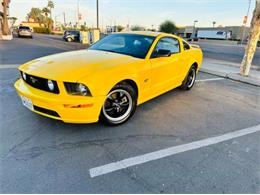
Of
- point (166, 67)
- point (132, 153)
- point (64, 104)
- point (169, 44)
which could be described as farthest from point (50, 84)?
point (169, 44)

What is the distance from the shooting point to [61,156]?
7.95ft

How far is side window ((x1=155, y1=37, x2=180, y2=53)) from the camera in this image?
3.93 m

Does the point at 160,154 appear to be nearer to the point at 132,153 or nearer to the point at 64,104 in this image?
the point at 132,153

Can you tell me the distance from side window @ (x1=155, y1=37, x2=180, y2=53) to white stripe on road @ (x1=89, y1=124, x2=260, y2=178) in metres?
1.93

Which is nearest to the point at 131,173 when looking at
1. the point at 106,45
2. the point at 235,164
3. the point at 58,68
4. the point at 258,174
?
the point at 235,164

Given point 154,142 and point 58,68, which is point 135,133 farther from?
point 58,68

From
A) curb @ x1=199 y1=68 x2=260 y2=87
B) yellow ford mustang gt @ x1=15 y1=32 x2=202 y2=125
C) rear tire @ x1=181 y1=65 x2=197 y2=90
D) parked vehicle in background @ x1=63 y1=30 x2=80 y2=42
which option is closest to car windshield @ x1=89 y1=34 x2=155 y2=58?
yellow ford mustang gt @ x1=15 y1=32 x2=202 y2=125

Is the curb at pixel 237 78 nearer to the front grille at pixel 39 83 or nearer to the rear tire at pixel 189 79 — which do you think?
the rear tire at pixel 189 79

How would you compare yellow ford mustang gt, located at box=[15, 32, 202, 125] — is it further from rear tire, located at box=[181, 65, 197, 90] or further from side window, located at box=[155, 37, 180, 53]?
rear tire, located at box=[181, 65, 197, 90]

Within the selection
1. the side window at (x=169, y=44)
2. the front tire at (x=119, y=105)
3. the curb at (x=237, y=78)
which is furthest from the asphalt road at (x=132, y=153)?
the curb at (x=237, y=78)

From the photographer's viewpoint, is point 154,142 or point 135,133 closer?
point 154,142

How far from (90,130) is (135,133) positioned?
724 millimetres

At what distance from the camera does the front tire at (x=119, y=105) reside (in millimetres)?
3025

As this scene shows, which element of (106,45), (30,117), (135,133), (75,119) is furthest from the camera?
(106,45)
